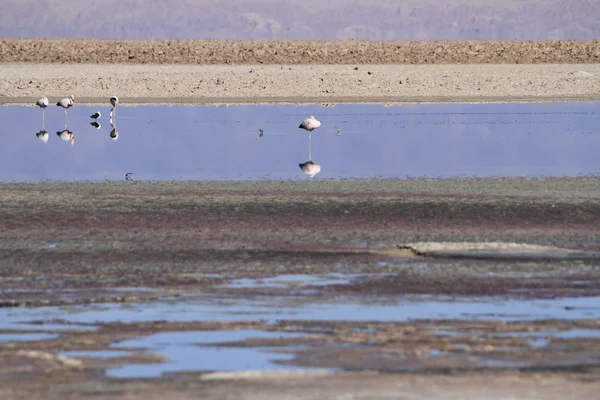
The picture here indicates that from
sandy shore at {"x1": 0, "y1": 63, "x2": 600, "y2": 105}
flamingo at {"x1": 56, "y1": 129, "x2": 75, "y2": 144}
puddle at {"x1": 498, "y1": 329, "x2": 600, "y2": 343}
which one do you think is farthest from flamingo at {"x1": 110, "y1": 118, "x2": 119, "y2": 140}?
puddle at {"x1": 498, "y1": 329, "x2": 600, "y2": 343}

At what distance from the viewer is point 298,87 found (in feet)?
147

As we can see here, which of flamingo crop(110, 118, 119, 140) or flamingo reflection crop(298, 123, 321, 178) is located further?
flamingo crop(110, 118, 119, 140)

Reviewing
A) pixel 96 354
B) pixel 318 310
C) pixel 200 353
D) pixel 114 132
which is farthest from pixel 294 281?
pixel 114 132

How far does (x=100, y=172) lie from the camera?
65.1 feet

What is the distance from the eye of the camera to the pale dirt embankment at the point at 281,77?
137 feet

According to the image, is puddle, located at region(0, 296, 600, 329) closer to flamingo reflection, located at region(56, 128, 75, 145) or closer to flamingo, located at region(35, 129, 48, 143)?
flamingo reflection, located at region(56, 128, 75, 145)

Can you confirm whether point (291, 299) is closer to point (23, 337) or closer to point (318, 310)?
Answer: point (318, 310)

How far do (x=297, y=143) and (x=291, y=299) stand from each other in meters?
16.0

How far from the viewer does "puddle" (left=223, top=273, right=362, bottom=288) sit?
1003 cm

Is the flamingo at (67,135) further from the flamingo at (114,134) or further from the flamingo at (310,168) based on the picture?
the flamingo at (310,168)

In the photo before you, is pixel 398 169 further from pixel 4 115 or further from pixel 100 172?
pixel 4 115

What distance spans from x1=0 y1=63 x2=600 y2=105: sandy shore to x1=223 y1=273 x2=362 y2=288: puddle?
94.8ft

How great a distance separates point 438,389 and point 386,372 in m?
0.43

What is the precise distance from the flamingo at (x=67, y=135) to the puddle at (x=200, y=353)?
1804 centimetres
